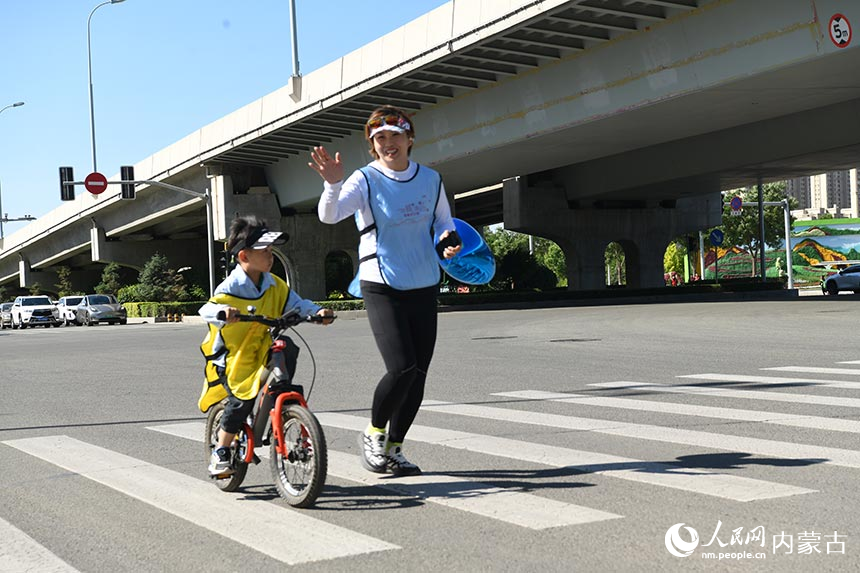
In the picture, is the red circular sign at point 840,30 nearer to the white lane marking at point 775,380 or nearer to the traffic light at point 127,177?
the white lane marking at point 775,380

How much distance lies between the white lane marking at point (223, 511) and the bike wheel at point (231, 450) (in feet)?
0.21

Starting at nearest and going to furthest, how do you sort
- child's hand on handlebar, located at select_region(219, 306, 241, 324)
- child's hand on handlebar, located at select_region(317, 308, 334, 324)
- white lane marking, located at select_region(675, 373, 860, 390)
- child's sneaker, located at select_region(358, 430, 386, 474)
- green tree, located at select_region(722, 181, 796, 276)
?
child's hand on handlebar, located at select_region(219, 306, 241, 324), child's hand on handlebar, located at select_region(317, 308, 334, 324), child's sneaker, located at select_region(358, 430, 386, 474), white lane marking, located at select_region(675, 373, 860, 390), green tree, located at select_region(722, 181, 796, 276)

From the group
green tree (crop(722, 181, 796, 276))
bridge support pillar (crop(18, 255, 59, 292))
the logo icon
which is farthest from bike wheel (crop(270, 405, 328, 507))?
green tree (crop(722, 181, 796, 276))

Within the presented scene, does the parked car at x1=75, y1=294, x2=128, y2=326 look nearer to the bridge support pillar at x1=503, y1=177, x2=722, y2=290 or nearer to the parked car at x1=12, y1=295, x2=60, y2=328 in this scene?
the parked car at x1=12, y1=295, x2=60, y2=328

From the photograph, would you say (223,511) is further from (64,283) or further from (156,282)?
(64,283)

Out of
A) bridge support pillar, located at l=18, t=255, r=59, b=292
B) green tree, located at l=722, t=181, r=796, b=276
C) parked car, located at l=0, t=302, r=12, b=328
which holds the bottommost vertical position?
parked car, located at l=0, t=302, r=12, b=328

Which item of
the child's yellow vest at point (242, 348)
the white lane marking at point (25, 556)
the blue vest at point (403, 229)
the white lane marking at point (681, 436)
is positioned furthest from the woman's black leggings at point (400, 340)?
the white lane marking at point (681, 436)

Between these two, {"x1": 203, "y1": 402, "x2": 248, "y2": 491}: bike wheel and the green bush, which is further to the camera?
the green bush

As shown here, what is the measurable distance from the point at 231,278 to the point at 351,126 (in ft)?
108

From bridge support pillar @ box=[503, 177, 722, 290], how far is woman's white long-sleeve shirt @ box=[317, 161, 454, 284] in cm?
4242

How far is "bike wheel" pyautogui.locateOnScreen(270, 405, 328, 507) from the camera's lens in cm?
549

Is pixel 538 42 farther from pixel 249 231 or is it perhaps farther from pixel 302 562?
pixel 302 562

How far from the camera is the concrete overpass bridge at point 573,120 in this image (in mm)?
23578

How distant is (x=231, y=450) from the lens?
6.04m
